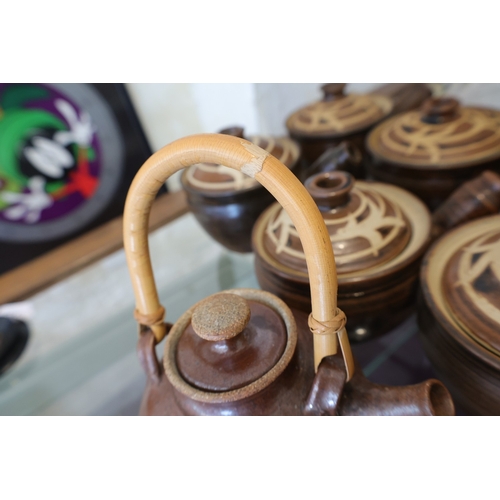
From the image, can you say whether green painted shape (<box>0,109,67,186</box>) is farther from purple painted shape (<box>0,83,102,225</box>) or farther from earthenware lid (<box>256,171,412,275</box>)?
earthenware lid (<box>256,171,412,275</box>)

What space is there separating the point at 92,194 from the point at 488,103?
5.78 feet

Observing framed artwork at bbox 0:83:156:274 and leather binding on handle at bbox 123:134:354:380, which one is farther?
framed artwork at bbox 0:83:156:274

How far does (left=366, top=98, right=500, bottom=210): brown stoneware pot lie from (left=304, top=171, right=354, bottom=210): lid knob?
1.06 ft

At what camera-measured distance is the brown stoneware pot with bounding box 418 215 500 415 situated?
1.74 ft

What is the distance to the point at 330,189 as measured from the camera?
0.70 m

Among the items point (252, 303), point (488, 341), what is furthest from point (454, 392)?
point (252, 303)

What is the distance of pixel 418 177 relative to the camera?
961 mm

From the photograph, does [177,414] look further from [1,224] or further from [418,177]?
[1,224]

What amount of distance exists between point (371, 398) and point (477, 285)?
25cm

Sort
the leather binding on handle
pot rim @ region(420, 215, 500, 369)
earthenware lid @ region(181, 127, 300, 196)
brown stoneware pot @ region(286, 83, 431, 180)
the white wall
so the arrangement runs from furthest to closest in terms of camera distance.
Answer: the white wall < brown stoneware pot @ region(286, 83, 431, 180) < earthenware lid @ region(181, 127, 300, 196) < pot rim @ region(420, 215, 500, 369) < the leather binding on handle

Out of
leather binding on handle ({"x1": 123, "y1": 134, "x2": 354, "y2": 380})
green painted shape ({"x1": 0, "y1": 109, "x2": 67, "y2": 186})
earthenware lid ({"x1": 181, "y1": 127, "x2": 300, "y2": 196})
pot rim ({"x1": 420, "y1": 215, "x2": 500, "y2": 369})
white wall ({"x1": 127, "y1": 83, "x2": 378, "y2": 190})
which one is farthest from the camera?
white wall ({"x1": 127, "y1": 83, "x2": 378, "y2": 190})

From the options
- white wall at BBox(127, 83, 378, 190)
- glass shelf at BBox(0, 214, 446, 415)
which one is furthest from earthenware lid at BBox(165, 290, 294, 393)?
white wall at BBox(127, 83, 378, 190)

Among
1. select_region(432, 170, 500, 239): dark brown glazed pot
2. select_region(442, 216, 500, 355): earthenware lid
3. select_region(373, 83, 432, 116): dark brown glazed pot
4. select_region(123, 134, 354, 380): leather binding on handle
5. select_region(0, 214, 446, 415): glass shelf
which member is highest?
select_region(123, 134, 354, 380): leather binding on handle

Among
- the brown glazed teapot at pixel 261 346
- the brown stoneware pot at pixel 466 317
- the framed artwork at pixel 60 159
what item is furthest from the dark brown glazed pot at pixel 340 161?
the framed artwork at pixel 60 159
